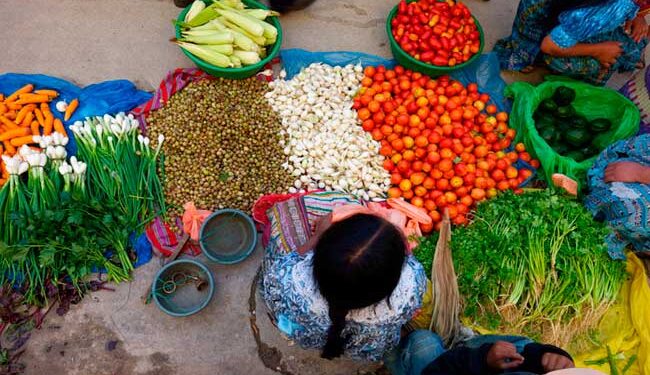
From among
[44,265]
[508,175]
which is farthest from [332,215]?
[44,265]

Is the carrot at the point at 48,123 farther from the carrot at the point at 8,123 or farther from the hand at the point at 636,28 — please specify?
the hand at the point at 636,28

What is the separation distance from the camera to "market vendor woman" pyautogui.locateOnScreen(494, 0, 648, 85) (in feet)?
8.58

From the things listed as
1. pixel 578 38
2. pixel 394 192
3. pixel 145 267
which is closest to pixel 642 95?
pixel 578 38

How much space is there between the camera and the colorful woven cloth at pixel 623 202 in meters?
2.54

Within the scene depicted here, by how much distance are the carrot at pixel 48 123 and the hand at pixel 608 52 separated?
12.3 ft

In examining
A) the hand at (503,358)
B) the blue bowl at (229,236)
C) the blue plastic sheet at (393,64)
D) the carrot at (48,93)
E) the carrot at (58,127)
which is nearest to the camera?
the hand at (503,358)

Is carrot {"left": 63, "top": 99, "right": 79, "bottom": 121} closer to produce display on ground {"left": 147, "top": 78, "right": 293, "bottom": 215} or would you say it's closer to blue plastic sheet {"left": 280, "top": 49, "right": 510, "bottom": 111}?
produce display on ground {"left": 147, "top": 78, "right": 293, "bottom": 215}

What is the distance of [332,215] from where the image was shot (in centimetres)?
243

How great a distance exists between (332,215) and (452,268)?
77 centimetres

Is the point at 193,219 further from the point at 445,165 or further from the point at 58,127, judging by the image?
the point at 445,165

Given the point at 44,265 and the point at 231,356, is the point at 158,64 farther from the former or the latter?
the point at 231,356

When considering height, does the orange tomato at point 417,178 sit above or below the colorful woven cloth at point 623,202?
below

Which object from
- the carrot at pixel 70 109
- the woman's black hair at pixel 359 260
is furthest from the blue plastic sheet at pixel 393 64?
the woman's black hair at pixel 359 260

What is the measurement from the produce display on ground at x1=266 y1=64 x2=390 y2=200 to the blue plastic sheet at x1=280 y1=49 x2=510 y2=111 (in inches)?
6.8
